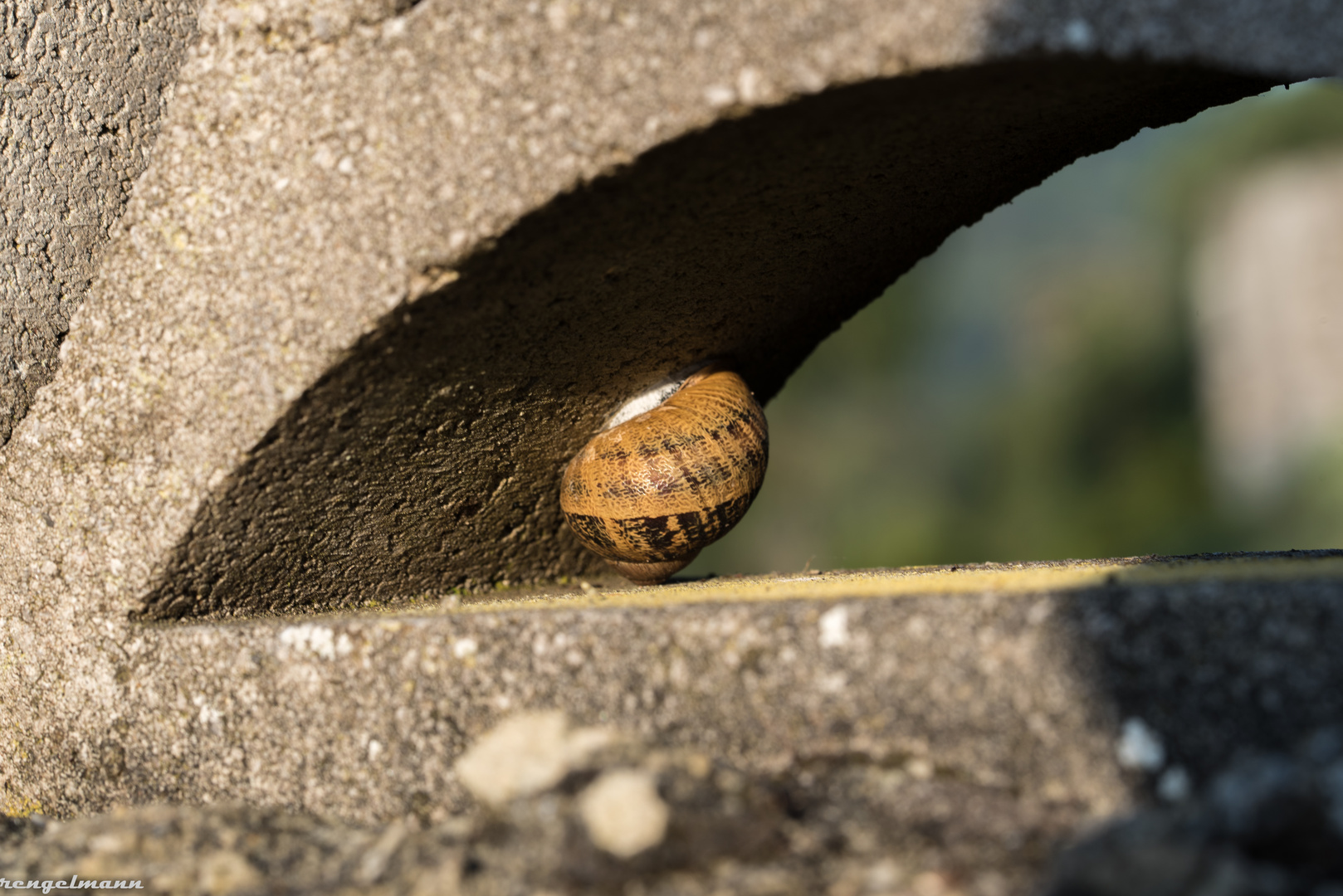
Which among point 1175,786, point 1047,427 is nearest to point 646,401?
point 1175,786

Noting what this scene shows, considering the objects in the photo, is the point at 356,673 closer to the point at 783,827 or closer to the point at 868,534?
the point at 783,827

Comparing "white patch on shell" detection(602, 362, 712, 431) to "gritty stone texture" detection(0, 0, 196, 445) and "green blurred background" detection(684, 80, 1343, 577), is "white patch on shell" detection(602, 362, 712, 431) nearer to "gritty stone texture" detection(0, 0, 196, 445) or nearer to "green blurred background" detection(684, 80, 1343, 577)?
"gritty stone texture" detection(0, 0, 196, 445)

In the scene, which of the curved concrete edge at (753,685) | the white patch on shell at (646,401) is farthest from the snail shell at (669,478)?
the curved concrete edge at (753,685)

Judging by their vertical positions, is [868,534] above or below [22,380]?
below

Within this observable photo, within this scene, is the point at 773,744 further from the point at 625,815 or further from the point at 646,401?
the point at 646,401

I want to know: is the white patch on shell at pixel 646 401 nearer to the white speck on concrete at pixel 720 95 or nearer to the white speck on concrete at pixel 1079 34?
the white speck on concrete at pixel 720 95

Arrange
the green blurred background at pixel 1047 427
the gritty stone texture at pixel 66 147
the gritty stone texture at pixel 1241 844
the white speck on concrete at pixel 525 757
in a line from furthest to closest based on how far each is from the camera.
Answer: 1. the green blurred background at pixel 1047 427
2. the gritty stone texture at pixel 66 147
3. the white speck on concrete at pixel 525 757
4. the gritty stone texture at pixel 1241 844

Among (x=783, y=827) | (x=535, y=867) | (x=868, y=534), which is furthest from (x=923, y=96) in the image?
(x=868, y=534)

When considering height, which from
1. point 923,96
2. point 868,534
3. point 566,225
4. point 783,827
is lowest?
point 868,534

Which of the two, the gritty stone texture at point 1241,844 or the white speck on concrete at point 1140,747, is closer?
the gritty stone texture at point 1241,844
